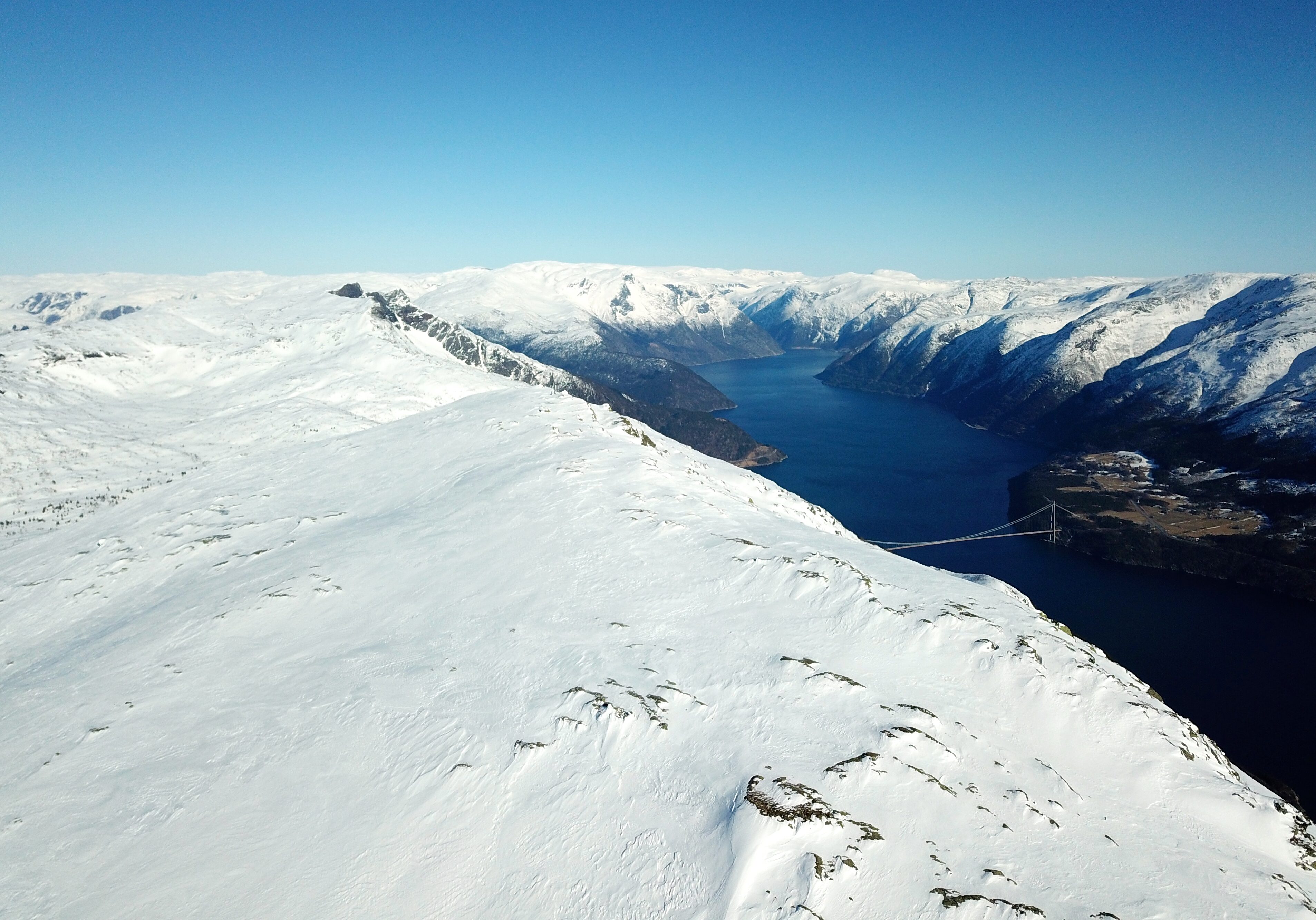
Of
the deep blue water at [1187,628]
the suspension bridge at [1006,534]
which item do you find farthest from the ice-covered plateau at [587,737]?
the suspension bridge at [1006,534]

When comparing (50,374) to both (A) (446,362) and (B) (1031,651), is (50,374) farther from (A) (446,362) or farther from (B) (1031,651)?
(B) (1031,651)

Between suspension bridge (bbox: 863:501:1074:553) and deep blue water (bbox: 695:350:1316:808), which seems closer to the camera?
deep blue water (bbox: 695:350:1316:808)

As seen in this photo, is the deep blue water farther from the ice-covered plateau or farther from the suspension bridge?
the ice-covered plateau

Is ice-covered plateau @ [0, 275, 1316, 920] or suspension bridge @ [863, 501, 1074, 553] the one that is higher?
ice-covered plateau @ [0, 275, 1316, 920]

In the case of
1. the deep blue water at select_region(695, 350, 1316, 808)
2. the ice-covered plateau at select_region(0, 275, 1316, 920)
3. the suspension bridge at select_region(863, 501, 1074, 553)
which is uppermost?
the ice-covered plateau at select_region(0, 275, 1316, 920)

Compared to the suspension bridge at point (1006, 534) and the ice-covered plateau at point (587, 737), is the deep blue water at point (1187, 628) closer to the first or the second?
the suspension bridge at point (1006, 534)

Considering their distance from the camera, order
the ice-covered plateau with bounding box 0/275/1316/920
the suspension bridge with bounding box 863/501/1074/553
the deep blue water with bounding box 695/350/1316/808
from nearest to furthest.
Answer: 1. the ice-covered plateau with bounding box 0/275/1316/920
2. the deep blue water with bounding box 695/350/1316/808
3. the suspension bridge with bounding box 863/501/1074/553

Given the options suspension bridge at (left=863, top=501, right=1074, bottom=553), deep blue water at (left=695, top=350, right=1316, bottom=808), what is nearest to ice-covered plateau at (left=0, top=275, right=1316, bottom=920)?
deep blue water at (left=695, top=350, right=1316, bottom=808)
